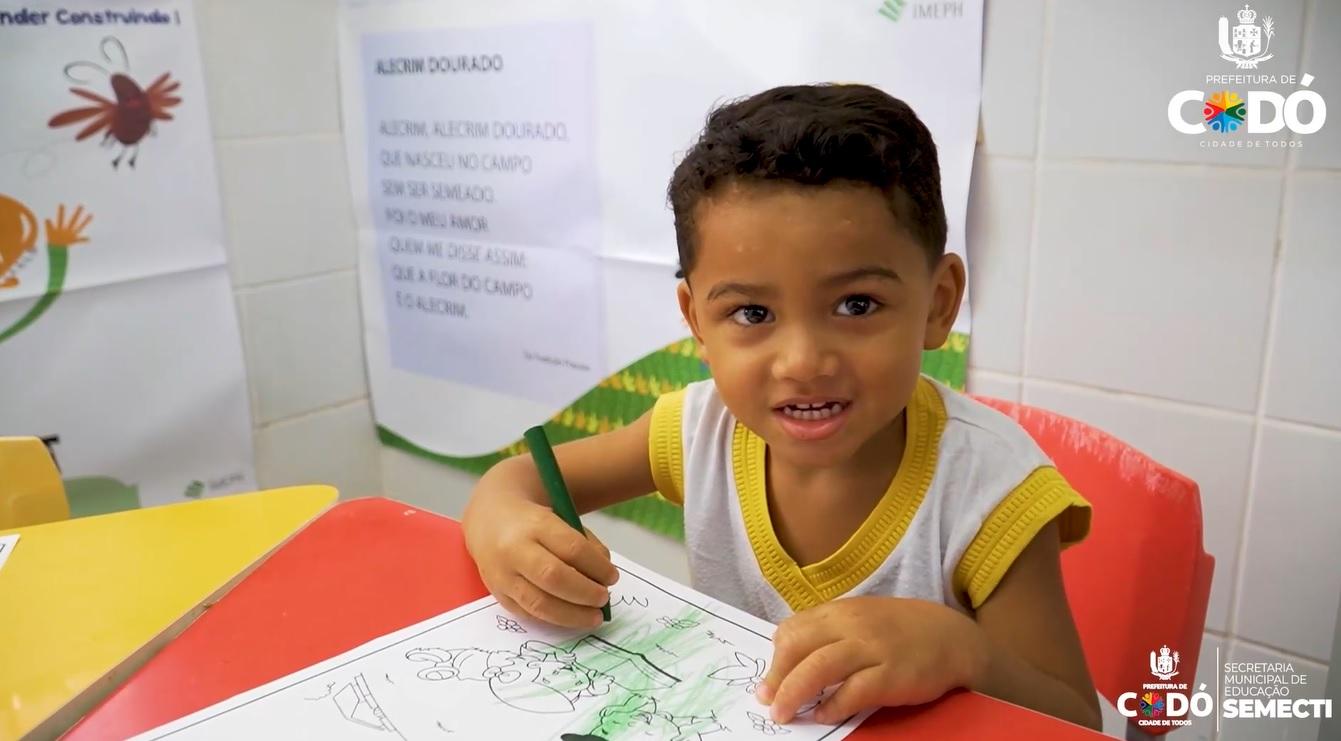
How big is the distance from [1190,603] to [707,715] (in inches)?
15.7

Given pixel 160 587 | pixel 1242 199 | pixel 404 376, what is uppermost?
pixel 1242 199

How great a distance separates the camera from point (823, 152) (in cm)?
61

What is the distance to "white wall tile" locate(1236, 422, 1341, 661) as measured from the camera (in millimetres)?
922

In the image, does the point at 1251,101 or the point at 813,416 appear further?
the point at 1251,101

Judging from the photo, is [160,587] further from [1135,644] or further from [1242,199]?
[1242,199]

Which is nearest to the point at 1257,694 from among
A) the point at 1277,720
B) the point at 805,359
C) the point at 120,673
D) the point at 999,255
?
the point at 1277,720

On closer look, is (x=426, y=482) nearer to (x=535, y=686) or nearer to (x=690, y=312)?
(x=690, y=312)

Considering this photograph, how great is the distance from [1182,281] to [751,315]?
541 mm

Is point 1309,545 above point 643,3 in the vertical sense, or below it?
below

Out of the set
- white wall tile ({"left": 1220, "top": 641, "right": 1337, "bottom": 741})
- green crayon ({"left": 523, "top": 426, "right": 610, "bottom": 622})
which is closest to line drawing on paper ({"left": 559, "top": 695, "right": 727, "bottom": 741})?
green crayon ({"left": 523, "top": 426, "right": 610, "bottom": 622})

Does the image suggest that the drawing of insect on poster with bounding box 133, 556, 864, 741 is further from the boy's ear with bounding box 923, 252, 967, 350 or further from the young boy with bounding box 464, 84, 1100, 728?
the boy's ear with bounding box 923, 252, 967, 350

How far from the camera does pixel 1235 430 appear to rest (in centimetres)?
96

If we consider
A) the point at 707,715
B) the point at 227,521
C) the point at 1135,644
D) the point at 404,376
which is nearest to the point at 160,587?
the point at 227,521

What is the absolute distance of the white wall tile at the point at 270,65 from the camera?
1.50 metres
